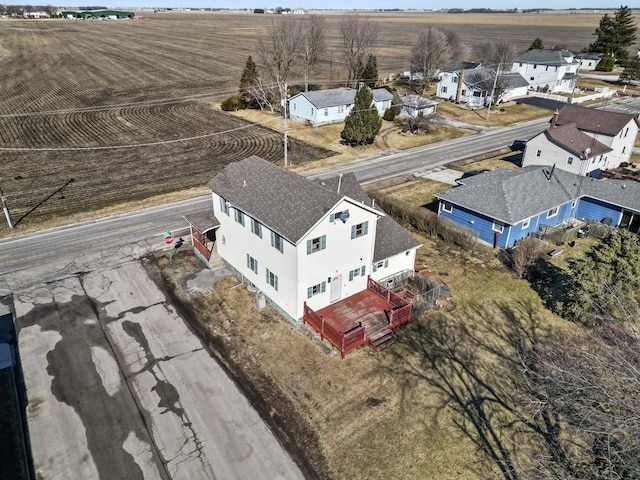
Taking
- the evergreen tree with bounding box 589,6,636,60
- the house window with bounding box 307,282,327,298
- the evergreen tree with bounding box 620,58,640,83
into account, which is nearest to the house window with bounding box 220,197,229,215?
the house window with bounding box 307,282,327,298

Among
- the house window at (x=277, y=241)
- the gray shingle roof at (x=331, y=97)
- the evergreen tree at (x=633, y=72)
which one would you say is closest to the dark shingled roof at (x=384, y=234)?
the house window at (x=277, y=241)

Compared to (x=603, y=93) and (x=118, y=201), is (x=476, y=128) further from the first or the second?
(x=118, y=201)

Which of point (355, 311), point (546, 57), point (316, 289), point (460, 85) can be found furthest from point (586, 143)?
point (546, 57)

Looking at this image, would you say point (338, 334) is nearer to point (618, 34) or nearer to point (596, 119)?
point (596, 119)

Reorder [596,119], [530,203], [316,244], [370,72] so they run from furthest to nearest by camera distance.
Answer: [370,72]
[596,119]
[530,203]
[316,244]

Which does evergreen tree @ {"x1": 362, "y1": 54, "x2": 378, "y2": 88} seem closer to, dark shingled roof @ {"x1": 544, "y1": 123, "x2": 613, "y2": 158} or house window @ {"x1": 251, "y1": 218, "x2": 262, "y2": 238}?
dark shingled roof @ {"x1": 544, "y1": 123, "x2": 613, "y2": 158}

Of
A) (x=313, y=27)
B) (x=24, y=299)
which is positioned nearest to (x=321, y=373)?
(x=24, y=299)
